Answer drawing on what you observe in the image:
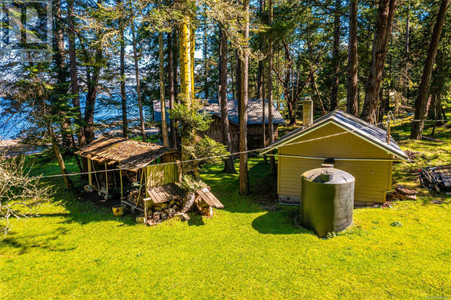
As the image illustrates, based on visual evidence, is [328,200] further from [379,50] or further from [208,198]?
[379,50]

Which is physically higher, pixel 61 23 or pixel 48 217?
pixel 61 23

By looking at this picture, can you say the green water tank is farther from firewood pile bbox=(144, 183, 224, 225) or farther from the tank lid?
firewood pile bbox=(144, 183, 224, 225)

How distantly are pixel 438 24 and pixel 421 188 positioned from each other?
11.7 metres

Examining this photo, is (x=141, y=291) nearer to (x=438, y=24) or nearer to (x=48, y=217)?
(x=48, y=217)

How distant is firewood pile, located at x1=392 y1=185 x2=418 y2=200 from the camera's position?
12.0 metres

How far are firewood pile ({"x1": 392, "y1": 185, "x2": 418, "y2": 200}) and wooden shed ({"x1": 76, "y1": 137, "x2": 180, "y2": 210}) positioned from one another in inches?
434

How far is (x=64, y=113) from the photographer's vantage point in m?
13.4

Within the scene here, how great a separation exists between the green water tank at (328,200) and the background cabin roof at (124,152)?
6731mm

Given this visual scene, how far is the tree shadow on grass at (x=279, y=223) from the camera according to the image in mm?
9795

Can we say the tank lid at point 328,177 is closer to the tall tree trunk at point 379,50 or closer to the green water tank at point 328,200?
the green water tank at point 328,200

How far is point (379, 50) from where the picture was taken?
13.8m

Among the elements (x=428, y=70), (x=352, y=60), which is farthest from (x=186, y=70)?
(x=428, y=70)

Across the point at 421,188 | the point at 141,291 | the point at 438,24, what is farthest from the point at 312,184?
the point at 438,24

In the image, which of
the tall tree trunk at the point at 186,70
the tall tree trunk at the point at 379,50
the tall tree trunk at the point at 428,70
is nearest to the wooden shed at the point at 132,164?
the tall tree trunk at the point at 186,70
